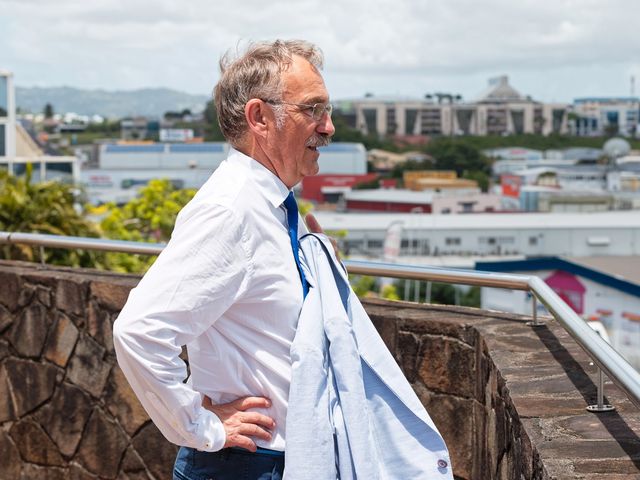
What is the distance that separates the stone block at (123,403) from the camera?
122 inches

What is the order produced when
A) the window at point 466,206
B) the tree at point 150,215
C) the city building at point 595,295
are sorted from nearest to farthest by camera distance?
1. the tree at point 150,215
2. the city building at point 595,295
3. the window at point 466,206

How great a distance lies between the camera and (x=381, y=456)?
167 centimetres

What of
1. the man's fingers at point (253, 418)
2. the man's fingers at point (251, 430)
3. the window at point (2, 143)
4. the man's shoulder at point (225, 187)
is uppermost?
the man's shoulder at point (225, 187)

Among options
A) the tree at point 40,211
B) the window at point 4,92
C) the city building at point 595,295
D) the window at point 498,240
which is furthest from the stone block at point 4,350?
the window at point 498,240

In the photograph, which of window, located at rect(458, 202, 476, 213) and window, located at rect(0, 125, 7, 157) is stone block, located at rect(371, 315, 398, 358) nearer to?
window, located at rect(0, 125, 7, 157)

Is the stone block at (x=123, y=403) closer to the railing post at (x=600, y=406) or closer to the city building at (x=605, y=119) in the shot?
the railing post at (x=600, y=406)

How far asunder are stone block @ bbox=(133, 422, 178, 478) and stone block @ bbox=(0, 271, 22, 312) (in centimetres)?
63

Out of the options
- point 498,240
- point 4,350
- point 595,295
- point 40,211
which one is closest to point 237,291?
point 4,350

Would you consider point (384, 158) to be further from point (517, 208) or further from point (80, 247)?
point (80, 247)

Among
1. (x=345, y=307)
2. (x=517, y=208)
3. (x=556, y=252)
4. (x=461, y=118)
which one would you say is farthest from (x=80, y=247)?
(x=461, y=118)

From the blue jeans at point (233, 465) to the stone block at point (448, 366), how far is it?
3.37 feet

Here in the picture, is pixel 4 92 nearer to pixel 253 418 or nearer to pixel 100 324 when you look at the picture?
pixel 100 324

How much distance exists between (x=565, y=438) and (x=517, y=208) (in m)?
80.2

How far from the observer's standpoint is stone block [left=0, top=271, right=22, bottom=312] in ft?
11.2
